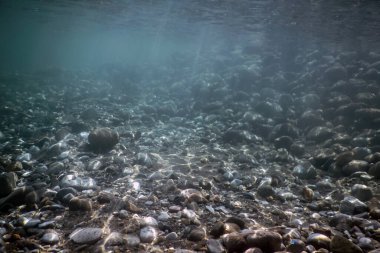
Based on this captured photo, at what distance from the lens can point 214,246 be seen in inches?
168

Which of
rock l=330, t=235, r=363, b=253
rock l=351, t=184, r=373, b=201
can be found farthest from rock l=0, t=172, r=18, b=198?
rock l=351, t=184, r=373, b=201

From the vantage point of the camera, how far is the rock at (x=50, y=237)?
451 cm

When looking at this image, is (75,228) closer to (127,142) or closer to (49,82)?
(127,142)

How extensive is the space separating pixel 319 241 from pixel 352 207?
2125 millimetres

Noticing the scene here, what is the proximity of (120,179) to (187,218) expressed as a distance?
2.78m

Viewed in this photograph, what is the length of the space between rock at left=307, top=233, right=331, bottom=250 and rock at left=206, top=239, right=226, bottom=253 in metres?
1.48

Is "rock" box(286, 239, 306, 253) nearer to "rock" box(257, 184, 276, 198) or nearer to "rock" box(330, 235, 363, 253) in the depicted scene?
"rock" box(330, 235, 363, 253)

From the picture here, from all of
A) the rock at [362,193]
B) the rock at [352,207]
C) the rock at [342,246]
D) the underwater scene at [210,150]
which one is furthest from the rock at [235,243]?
the rock at [362,193]

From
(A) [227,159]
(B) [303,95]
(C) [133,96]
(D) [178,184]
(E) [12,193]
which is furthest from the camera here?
(C) [133,96]

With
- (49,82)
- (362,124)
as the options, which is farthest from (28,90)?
(362,124)

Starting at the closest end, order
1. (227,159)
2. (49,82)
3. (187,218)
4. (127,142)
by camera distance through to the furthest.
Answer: (187,218) → (227,159) → (127,142) → (49,82)

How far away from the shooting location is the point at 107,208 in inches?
224

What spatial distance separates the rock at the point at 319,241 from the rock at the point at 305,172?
427 centimetres

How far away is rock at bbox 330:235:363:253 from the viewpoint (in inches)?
160
